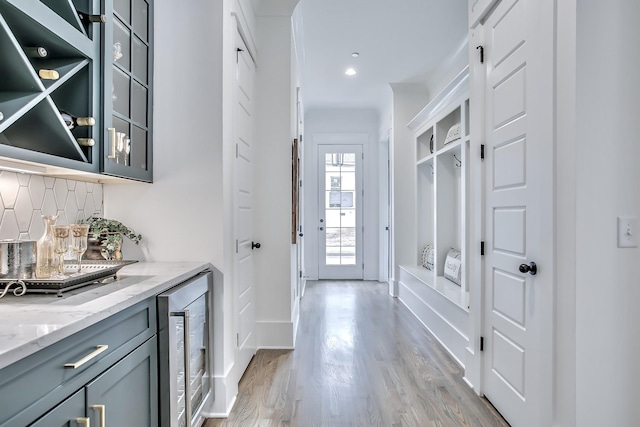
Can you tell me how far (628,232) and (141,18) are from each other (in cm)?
239

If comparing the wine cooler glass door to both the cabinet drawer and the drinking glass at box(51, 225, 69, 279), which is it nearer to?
the cabinet drawer

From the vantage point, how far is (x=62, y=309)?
1.00 metres

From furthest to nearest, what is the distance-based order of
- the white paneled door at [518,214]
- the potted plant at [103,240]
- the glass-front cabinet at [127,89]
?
1. the potted plant at [103,240]
2. the white paneled door at [518,214]
3. the glass-front cabinet at [127,89]

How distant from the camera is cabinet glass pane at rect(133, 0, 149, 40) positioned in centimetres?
179

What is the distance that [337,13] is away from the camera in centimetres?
331

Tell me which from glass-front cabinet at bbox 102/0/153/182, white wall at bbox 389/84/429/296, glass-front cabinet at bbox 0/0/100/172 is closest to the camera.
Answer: glass-front cabinet at bbox 0/0/100/172

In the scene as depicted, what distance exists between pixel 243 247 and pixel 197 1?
150cm

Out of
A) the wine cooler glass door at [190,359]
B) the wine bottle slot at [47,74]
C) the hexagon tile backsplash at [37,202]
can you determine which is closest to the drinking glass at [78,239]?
the hexagon tile backsplash at [37,202]

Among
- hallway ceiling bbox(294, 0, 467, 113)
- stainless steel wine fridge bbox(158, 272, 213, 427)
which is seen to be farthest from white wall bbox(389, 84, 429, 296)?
stainless steel wine fridge bbox(158, 272, 213, 427)

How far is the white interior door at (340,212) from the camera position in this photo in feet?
21.2

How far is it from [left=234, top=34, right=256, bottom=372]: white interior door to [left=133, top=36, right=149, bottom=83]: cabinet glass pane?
567 mm

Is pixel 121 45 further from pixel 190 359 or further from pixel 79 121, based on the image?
pixel 190 359

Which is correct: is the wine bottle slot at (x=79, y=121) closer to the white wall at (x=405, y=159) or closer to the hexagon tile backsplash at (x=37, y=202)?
the hexagon tile backsplash at (x=37, y=202)

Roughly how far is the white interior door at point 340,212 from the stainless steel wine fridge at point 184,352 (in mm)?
4558
